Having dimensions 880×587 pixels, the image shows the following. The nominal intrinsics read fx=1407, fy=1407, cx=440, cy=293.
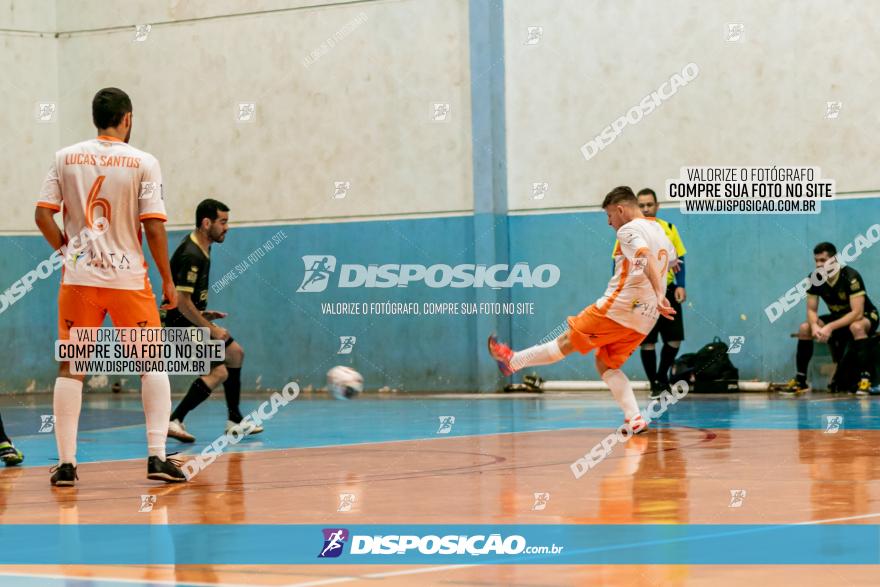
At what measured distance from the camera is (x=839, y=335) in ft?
55.9

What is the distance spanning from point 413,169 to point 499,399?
149 inches

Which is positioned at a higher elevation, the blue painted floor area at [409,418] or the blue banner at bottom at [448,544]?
the blue banner at bottom at [448,544]

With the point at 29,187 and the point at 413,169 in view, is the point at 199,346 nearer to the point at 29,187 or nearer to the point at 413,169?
the point at 413,169

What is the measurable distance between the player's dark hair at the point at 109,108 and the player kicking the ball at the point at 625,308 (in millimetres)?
4542

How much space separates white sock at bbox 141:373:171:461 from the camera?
880 centimetres

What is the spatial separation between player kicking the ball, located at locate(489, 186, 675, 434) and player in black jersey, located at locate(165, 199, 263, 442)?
268 centimetres

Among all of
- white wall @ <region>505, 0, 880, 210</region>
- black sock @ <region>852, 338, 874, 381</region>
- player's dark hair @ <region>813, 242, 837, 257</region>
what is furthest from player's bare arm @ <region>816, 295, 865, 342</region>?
white wall @ <region>505, 0, 880, 210</region>

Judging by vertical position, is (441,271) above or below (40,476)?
above

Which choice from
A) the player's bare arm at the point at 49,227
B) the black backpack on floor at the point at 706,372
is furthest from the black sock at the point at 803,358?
the player's bare arm at the point at 49,227

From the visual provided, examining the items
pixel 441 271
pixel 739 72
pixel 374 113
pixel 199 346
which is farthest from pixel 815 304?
pixel 199 346

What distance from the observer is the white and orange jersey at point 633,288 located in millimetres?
11633

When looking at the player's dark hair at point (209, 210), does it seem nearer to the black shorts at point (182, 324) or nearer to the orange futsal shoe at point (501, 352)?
the black shorts at point (182, 324)

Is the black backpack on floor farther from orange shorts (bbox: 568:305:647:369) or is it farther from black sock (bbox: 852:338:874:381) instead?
orange shorts (bbox: 568:305:647:369)

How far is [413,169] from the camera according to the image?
19938mm
